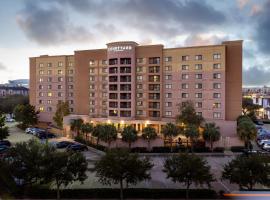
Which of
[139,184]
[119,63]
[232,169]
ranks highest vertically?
[119,63]

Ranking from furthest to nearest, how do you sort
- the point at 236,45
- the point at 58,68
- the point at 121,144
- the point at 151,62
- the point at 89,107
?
the point at 58,68 < the point at 89,107 < the point at 151,62 < the point at 236,45 < the point at 121,144

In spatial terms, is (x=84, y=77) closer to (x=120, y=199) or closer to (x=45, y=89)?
(x=45, y=89)

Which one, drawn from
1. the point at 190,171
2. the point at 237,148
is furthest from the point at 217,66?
the point at 190,171

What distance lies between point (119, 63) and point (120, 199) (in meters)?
39.6

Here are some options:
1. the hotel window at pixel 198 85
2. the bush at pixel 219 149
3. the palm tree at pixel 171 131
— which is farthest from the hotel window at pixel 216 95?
the palm tree at pixel 171 131

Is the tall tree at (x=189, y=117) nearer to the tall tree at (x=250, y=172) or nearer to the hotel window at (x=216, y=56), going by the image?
the hotel window at (x=216, y=56)

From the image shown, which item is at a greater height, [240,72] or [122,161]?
[240,72]

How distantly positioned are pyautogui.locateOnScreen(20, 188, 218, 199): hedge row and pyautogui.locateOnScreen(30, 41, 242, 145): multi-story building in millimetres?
29475

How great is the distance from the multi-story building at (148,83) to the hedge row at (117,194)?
2947 centimetres

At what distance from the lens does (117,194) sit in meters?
23.5

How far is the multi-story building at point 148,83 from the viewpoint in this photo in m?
52.0

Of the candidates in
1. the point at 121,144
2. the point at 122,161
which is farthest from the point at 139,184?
the point at 121,144

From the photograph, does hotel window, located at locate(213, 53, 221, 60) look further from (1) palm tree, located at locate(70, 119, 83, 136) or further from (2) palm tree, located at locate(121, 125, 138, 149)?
(1) palm tree, located at locate(70, 119, 83, 136)

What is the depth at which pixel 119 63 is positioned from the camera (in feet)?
190
